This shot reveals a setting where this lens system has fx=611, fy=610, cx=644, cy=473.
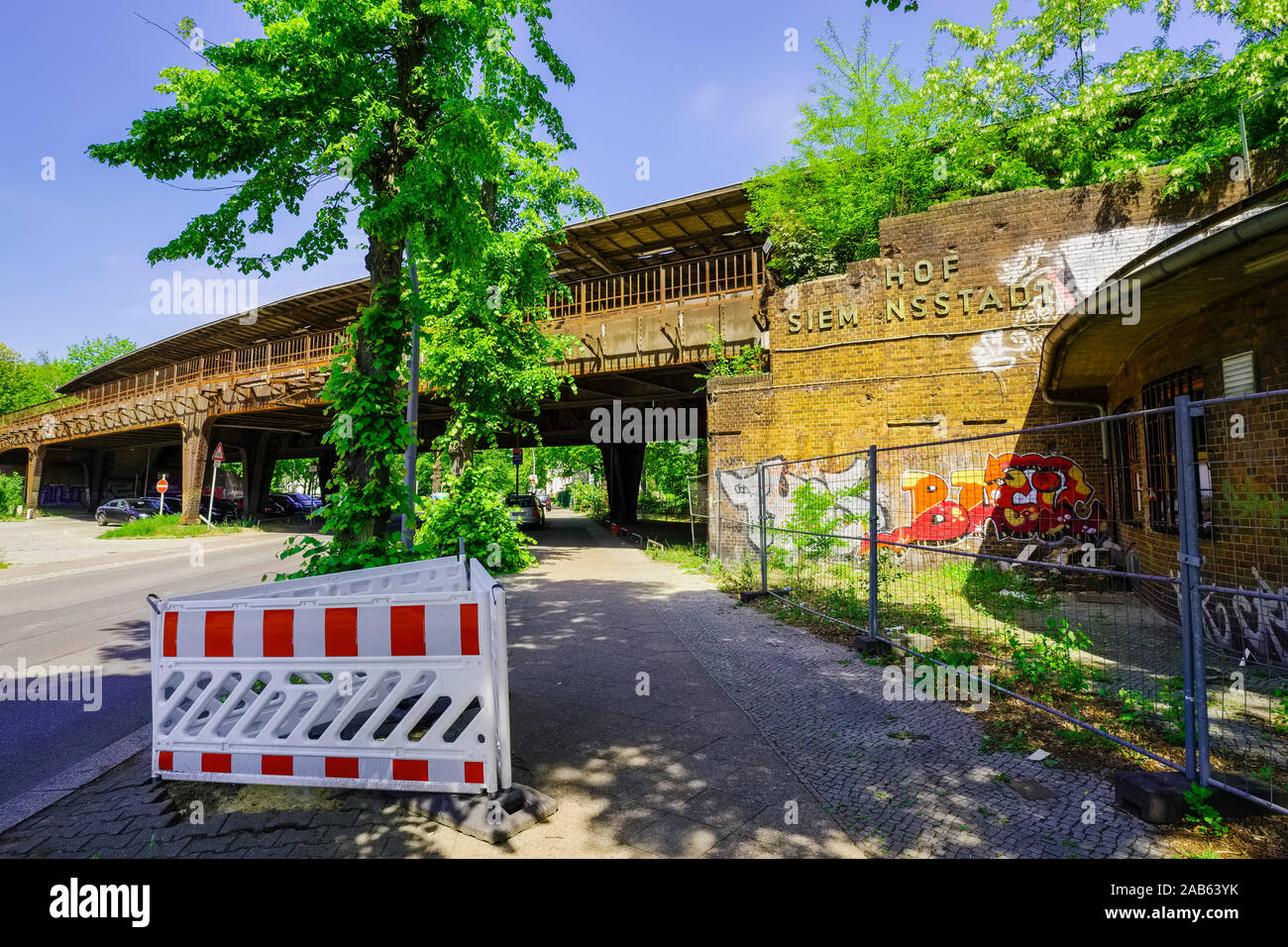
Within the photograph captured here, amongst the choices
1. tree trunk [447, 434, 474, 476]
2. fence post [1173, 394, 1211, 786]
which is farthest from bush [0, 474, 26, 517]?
fence post [1173, 394, 1211, 786]

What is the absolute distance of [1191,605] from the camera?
293 cm

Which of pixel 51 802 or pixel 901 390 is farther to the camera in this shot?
pixel 901 390

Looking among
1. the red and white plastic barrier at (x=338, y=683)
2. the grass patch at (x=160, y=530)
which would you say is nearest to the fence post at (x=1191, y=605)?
the red and white plastic barrier at (x=338, y=683)

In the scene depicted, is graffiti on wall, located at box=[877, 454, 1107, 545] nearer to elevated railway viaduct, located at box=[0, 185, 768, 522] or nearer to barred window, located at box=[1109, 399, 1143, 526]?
barred window, located at box=[1109, 399, 1143, 526]

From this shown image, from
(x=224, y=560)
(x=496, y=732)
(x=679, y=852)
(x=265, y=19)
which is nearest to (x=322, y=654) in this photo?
(x=496, y=732)

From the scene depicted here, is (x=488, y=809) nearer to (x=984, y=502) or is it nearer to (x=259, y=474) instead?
(x=984, y=502)

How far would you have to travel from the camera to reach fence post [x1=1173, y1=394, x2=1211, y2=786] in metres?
2.90

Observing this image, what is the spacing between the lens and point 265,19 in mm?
6930

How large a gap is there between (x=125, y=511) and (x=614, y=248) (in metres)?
25.7

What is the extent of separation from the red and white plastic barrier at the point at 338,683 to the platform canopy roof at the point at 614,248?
12146 millimetres

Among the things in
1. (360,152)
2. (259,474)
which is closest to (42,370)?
(259,474)

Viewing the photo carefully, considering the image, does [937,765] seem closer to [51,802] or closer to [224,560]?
[51,802]

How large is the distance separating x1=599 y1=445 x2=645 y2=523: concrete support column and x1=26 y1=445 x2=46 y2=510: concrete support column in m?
→ 33.8

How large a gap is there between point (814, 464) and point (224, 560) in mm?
14395
